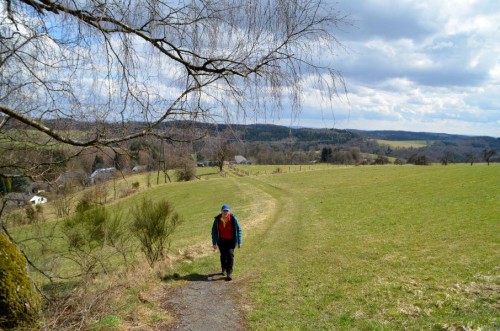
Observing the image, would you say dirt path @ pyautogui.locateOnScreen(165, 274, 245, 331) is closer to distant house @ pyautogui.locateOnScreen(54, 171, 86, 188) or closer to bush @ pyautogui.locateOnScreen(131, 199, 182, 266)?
distant house @ pyautogui.locateOnScreen(54, 171, 86, 188)

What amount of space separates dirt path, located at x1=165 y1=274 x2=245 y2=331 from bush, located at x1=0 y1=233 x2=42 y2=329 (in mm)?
2996

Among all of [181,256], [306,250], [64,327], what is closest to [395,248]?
[306,250]

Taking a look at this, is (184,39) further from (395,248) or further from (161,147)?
(395,248)

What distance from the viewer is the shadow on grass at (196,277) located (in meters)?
10.6

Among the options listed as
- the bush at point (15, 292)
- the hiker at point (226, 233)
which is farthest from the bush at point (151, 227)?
the bush at point (15, 292)

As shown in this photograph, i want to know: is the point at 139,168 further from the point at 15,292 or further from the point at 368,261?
the point at 368,261

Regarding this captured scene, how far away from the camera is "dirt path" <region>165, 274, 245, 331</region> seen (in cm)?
705

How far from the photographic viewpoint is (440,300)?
7.78 metres

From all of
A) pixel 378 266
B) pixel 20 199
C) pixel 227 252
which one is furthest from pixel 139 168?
pixel 378 266

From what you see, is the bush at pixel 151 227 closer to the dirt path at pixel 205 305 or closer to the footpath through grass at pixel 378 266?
the footpath through grass at pixel 378 266

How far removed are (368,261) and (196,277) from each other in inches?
233

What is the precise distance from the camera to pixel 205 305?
8.23 meters

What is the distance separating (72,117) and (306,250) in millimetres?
13436

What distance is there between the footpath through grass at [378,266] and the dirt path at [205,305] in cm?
38
